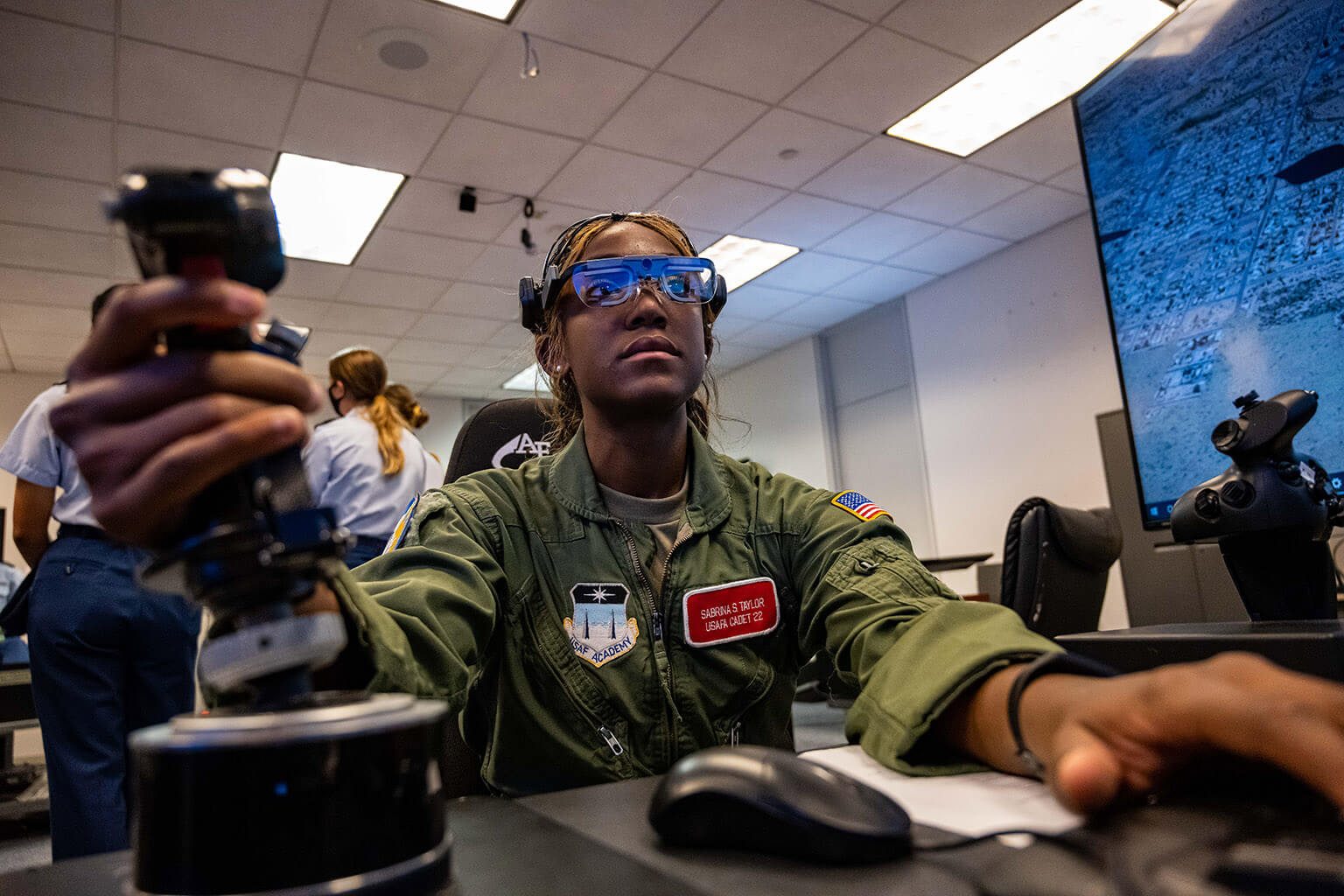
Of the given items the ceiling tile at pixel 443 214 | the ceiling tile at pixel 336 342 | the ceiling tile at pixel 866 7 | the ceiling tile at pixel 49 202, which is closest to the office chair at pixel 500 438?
the ceiling tile at pixel 866 7

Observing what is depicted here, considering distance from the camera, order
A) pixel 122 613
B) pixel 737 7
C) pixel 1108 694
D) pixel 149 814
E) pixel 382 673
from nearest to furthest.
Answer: pixel 149 814
pixel 1108 694
pixel 382 673
pixel 122 613
pixel 737 7

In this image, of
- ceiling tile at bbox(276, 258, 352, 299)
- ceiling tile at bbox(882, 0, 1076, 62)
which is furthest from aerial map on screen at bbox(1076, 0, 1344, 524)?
ceiling tile at bbox(276, 258, 352, 299)

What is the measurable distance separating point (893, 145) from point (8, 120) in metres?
3.70

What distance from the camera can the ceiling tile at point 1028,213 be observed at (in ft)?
15.2

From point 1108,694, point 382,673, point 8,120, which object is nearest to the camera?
point 1108,694

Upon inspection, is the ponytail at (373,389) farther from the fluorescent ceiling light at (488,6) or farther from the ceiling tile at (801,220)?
the ceiling tile at (801,220)

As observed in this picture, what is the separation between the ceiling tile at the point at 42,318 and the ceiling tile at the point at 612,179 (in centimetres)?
305

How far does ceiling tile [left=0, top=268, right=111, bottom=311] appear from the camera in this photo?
4.55 m

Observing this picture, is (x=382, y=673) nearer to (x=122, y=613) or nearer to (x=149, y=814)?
(x=149, y=814)

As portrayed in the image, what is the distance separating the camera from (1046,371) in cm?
528

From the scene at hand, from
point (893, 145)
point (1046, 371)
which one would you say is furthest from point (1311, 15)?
point (1046, 371)

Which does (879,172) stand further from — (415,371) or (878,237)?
(415,371)

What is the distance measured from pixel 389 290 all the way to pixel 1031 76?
3.71 metres

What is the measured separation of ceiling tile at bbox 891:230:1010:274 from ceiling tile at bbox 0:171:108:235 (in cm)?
440
